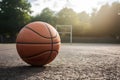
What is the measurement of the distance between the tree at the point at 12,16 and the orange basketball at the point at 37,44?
149ft

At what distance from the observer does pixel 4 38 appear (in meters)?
51.4

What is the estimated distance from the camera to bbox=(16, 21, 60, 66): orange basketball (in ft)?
24.4

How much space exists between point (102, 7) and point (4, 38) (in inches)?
838

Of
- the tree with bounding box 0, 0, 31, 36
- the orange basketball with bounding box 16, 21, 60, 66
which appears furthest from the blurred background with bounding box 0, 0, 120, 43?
the orange basketball with bounding box 16, 21, 60, 66

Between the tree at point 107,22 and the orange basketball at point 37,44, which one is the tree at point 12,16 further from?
the orange basketball at point 37,44

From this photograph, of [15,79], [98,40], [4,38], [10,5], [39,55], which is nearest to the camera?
[15,79]

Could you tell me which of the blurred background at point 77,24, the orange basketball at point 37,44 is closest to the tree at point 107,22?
the blurred background at point 77,24

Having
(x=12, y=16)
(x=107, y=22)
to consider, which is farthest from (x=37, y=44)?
(x=12, y=16)

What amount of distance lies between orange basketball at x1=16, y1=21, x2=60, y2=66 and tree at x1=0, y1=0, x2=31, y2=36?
1784 inches

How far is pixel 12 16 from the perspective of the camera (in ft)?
177

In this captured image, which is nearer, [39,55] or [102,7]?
[39,55]

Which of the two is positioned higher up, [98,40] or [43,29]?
[43,29]

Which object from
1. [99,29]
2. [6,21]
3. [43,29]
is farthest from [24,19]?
[43,29]

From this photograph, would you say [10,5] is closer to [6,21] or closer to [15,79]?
[6,21]
